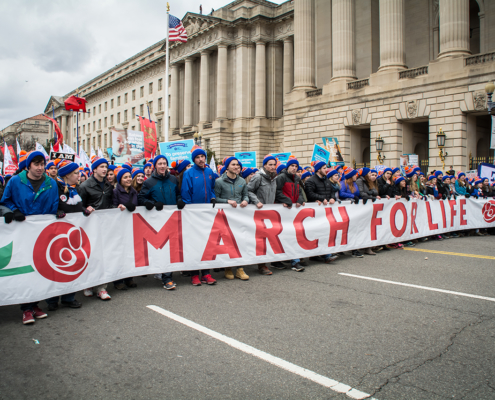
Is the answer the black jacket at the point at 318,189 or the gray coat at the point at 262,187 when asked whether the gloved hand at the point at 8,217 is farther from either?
the black jacket at the point at 318,189

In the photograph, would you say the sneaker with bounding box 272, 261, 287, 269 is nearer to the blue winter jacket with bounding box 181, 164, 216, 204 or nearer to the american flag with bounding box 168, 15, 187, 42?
the blue winter jacket with bounding box 181, 164, 216, 204

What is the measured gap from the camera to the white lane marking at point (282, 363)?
3.13 metres

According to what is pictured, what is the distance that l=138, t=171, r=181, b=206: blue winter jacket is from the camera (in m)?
6.69

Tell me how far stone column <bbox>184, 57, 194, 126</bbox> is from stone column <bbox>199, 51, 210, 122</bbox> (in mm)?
3446

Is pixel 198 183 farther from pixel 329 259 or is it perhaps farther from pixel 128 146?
pixel 128 146

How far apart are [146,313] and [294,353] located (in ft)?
6.79

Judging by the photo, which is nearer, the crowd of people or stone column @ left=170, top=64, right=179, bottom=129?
the crowd of people

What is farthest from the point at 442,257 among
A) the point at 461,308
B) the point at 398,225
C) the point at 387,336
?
the point at 387,336

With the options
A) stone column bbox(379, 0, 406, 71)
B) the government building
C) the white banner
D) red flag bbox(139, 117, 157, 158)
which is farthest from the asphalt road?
stone column bbox(379, 0, 406, 71)

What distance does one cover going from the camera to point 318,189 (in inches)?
349

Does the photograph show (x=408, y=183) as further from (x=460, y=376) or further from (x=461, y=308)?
(x=460, y=376)

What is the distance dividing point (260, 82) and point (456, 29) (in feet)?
97.9

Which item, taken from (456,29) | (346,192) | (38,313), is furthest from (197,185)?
(456,29)

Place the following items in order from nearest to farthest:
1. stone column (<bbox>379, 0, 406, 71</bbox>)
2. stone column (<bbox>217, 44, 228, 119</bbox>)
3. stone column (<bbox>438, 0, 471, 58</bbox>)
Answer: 1. stone column (<bbox>438, 0, 471, 58</bbox>)
2. stone column (<bbox>379, 0, 406, 71</bbox>)
3. stone column (<bbox>217, 44, 228, 119</bbox>)
